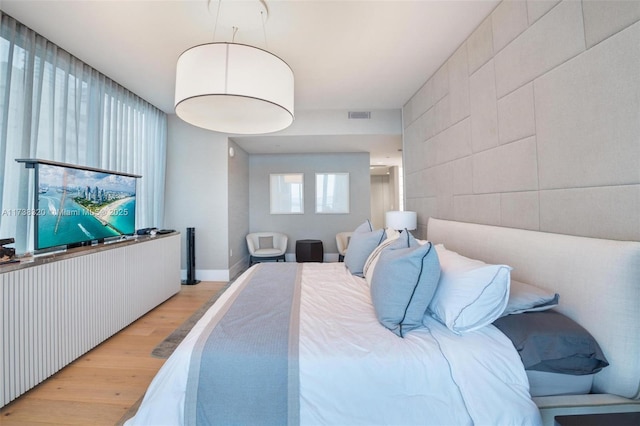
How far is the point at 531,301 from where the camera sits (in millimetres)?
1241

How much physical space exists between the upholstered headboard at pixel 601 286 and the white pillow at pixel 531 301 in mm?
86

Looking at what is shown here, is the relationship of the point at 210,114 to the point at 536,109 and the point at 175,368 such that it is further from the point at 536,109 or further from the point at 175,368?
the point at 536,109

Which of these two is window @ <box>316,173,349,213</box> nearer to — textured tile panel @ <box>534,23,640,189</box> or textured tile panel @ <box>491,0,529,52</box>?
textured tile panel @ <box>491,0,529,52</box>

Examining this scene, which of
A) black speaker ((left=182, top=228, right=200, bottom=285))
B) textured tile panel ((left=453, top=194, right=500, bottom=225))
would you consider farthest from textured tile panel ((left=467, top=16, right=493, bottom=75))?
black speaker ((left=182, top=228, right=200, bottom=285))

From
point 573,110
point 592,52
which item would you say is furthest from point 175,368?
point 592,52

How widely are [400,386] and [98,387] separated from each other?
2037 millimetres

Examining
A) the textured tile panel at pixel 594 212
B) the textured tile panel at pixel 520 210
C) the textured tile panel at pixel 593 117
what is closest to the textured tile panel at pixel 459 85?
the textured tile panel at pixel 593 117

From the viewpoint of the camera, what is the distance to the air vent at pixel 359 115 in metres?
4.10

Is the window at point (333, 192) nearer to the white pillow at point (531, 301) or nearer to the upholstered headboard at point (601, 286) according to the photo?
the upholstered headboard at point (601, 286)

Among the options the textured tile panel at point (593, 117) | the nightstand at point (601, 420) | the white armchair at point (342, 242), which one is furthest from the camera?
the white armchair at point (342, 242)

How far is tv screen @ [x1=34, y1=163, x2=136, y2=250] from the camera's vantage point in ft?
6.47

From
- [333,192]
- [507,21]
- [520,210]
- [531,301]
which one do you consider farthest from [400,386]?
[333,192]

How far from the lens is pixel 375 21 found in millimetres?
2084

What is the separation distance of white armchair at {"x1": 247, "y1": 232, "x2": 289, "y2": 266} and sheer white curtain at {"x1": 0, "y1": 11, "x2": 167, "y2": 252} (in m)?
1.87
